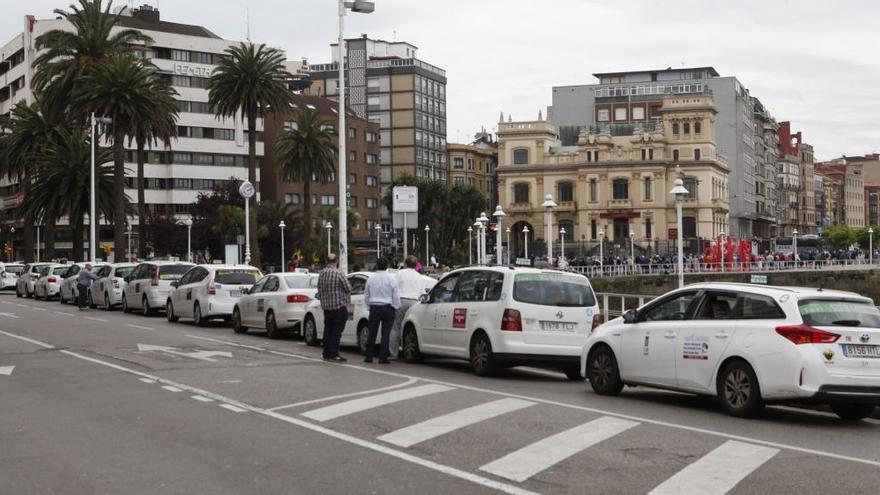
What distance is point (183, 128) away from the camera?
10719 cm

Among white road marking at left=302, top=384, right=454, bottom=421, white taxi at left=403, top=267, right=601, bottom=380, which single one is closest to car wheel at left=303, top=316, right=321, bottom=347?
white taxi at left=403, top=267, right=601, bottom=380

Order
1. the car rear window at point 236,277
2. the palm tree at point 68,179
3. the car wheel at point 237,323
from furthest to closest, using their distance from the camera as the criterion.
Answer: the palm tree at point 68,179 < the car rear window at point 236,277 < the car wheel at point 237,323

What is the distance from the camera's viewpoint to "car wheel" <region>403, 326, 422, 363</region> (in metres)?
18.7

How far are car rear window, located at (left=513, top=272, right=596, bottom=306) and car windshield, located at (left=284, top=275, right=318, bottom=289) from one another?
9.54 metres

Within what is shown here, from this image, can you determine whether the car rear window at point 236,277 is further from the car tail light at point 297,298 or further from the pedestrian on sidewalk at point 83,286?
the pedestrian on sidewalk at point 83,286

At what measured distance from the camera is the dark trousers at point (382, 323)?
18250 mm

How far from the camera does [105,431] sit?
36.4ft

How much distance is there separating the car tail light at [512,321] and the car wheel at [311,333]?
274 inches

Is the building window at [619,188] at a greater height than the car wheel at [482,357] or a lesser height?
greater

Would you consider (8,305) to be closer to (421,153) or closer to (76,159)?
(76,159)

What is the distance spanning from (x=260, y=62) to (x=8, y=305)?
22932mm

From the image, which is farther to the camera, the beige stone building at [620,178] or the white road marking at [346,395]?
the beige stone building at [620,178]

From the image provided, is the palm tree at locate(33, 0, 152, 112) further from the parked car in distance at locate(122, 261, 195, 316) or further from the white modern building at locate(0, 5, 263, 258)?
the white modern building at locate(0, 5, 263, 258)

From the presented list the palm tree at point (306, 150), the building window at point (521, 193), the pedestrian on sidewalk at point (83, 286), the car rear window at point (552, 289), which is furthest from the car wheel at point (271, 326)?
the building window at point (521, 193)
